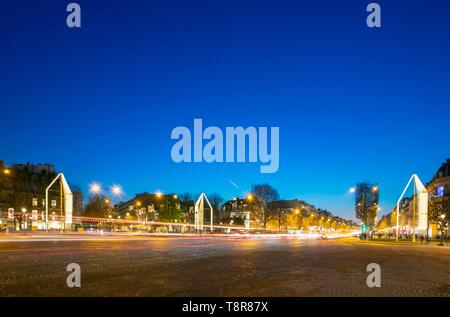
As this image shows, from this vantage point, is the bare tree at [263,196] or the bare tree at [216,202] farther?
the bare tree at [216,202]

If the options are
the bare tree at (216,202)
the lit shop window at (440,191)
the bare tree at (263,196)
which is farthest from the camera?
the bare tree at (216,202)

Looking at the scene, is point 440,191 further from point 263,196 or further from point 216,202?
point 216,202

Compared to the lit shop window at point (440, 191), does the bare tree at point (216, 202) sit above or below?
below

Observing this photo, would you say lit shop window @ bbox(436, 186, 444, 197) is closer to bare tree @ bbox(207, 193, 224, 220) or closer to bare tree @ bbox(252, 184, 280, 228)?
bare tree @ bbox(252, 184, 280, 228)

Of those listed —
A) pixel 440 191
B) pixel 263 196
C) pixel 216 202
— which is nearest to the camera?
pixel 440 191

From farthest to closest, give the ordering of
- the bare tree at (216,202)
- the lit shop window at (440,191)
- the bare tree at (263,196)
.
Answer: the bare tree at (216,202)
the bare tree at (263,196)
the lit shop window at (440,191)

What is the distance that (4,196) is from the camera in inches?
3654

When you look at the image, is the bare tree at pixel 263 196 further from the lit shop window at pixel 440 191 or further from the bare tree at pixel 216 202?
the lit shop window at pixel 440 191

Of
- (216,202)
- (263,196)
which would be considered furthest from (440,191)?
(216,202)

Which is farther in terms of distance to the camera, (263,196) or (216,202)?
(216,202)

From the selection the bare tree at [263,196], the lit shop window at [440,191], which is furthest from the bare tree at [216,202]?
the lit shop window at [440,191]

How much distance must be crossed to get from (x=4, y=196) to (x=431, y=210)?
282 feet

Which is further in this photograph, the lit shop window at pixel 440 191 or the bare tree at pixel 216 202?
the bare tree at pixel 216 202

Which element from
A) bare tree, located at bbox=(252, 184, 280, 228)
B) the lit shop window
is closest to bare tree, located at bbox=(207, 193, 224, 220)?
bare tree, located at bbox=(252, 184, 280, 228)
